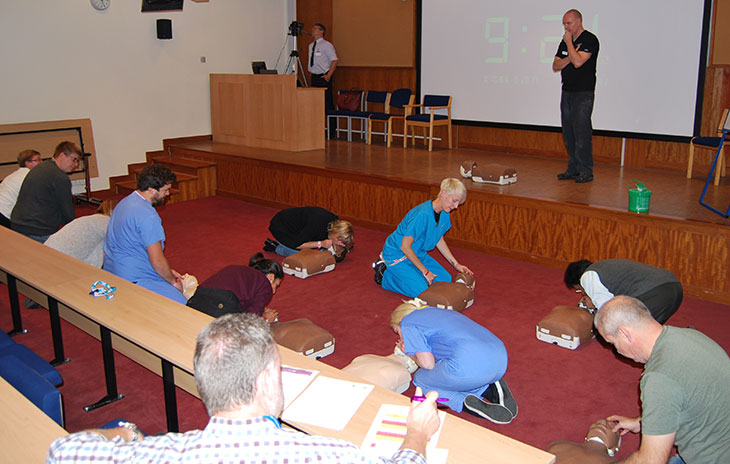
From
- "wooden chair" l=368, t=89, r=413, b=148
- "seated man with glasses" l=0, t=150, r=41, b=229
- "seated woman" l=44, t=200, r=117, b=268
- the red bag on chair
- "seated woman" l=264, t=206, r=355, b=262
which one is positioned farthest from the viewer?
the red bag on chair

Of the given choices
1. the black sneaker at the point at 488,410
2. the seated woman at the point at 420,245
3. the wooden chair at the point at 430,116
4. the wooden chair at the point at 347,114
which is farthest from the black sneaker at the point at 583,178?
the wooden chair at the point at 347,114

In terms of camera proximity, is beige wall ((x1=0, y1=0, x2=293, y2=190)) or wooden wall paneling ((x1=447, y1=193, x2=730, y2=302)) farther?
beige wall ((x1=0, y1=0, x2=293, y2=190))

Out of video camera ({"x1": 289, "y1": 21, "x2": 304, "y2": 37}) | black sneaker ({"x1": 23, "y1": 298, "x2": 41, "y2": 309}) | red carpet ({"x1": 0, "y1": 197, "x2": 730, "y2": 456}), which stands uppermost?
video camera ({"x1": 289, "y1": 21, "x2": 304, "y2": 37})

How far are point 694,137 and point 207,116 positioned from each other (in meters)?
6.99

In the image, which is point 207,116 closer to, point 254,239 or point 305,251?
point 254,239

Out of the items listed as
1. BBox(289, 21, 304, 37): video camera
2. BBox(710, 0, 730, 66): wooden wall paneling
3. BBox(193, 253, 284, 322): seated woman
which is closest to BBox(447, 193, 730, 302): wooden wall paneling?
BBox(710, 0, 730, 66): wooden wall paneling

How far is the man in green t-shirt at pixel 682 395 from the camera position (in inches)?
82.4

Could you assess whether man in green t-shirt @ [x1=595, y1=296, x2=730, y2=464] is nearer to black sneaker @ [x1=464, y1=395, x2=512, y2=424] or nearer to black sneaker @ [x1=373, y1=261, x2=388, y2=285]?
black sneaker @ [x1=464, y1=395, x2=512, y2=424]

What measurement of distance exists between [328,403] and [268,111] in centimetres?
732

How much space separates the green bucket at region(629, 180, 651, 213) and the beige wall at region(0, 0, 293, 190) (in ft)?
22.8

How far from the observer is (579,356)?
3.96 metres

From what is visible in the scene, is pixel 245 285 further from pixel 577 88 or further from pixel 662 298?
pixel 577 88

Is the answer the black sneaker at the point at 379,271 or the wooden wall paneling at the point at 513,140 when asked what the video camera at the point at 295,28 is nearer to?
the wooden wall paneling at the point at 513,140

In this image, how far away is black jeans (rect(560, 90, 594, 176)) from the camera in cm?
630
